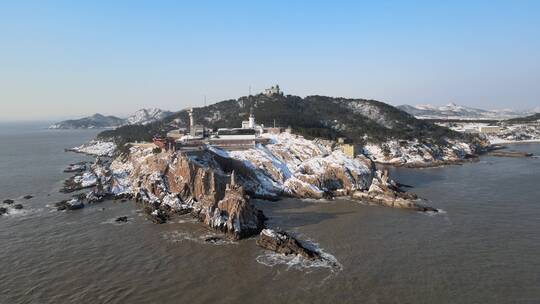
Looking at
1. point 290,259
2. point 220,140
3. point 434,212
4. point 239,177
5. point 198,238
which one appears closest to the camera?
point 290,259

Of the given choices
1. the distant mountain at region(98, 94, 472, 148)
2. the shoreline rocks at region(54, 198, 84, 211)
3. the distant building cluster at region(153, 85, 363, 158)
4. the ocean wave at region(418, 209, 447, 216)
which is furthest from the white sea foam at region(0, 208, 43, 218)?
the distant mountain at region(98, 94, 472, 148)

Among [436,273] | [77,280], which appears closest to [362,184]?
[436,273]

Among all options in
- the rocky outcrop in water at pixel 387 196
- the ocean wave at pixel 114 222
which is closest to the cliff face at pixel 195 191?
the ocean wave at pixel 114 222

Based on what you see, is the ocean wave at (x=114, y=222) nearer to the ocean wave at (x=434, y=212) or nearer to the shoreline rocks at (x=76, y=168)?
the ocean wave at (x=434, y=212)

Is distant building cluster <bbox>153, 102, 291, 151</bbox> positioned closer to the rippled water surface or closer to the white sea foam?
the rippled water surface

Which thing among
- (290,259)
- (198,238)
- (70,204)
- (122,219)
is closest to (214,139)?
(70,204)

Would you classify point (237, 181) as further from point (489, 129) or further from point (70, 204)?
point (489, 129)
